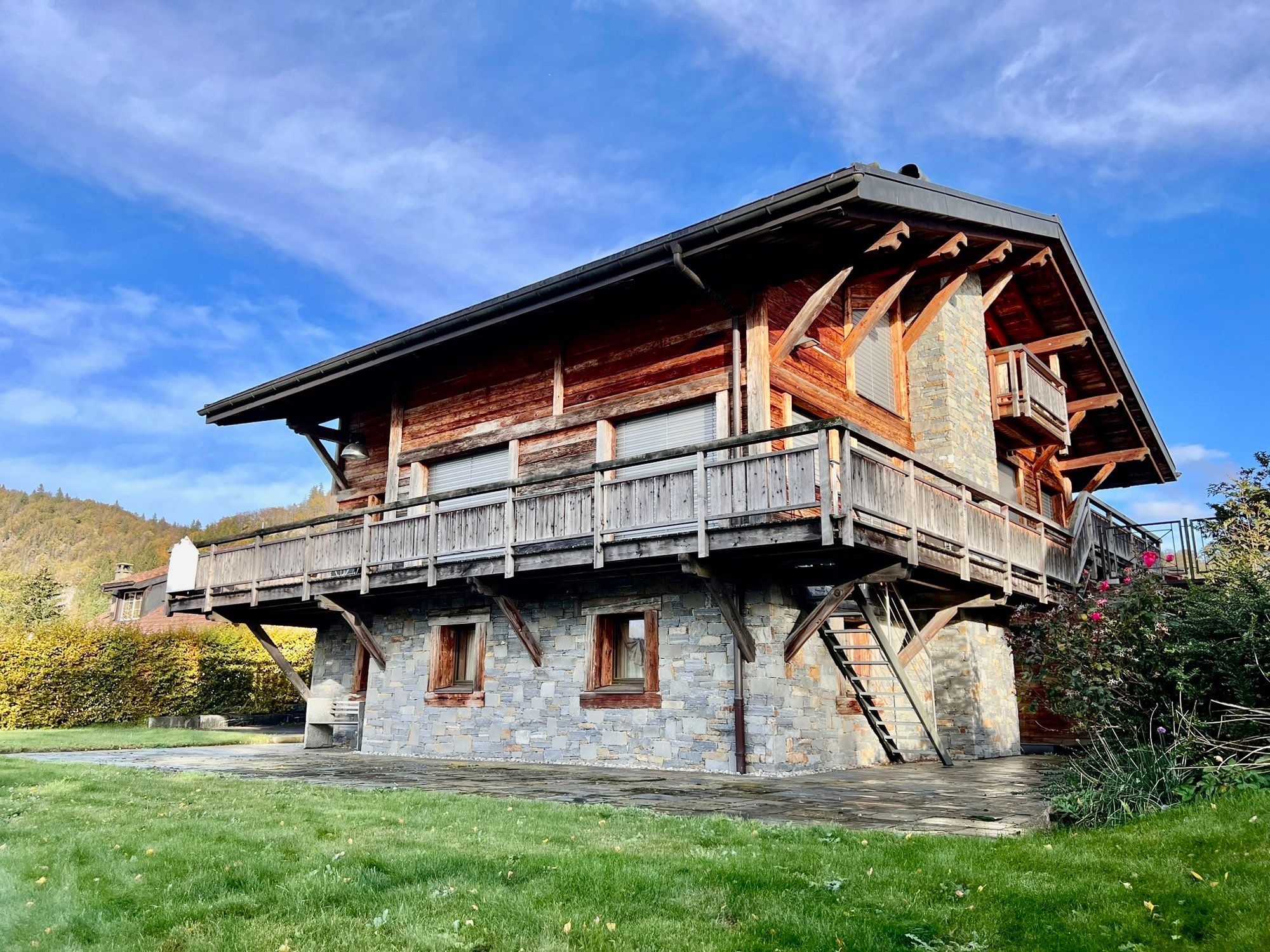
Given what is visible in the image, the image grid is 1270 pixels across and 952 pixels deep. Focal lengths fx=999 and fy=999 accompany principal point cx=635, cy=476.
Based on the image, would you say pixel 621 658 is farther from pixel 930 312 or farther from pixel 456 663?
pixel 930 312

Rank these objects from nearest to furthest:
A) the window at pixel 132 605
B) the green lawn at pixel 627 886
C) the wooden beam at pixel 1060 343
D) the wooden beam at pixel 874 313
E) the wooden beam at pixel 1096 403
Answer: the green lawn at pixel 627 886 < the wooden beam at pixel 874 313 < the wooden beam at pixel 1060 343 < the wooden beam at pixel 1096 403 < the window at pixel 132 605

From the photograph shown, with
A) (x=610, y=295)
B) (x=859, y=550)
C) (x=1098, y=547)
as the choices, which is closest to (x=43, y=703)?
(x=610, y=295)

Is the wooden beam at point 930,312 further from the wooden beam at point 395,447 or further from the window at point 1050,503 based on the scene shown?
the wooden beam at point 395,447

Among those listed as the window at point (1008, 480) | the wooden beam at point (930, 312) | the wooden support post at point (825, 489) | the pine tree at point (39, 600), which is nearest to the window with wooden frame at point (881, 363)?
the wooden beam at point (930, 312)

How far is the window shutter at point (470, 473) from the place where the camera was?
51.2 ft

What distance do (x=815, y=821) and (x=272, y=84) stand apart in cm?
1247

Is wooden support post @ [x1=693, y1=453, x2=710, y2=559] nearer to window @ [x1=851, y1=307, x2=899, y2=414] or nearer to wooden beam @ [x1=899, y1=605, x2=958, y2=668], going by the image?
wooden beam @ [x1=899, y1=605, x2=958, y2=668]

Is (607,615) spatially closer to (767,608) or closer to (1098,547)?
(767,608)

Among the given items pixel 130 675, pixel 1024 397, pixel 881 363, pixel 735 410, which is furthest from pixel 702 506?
pixel 130 675

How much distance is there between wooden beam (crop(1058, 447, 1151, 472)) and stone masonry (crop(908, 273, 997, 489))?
6416mm

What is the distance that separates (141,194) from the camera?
2975 cm

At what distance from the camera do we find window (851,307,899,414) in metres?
14.9

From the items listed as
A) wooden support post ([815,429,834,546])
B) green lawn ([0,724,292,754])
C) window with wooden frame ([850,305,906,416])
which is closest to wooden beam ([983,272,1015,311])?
window with wooden frame ([850,305,906,416])

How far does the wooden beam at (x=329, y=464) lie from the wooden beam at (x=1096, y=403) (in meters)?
14.3
